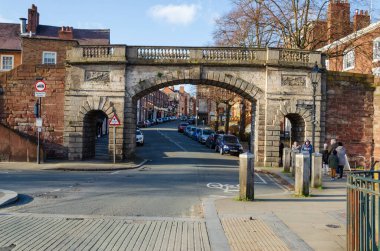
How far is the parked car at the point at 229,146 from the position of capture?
31531 millimetres

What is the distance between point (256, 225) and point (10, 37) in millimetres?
45897

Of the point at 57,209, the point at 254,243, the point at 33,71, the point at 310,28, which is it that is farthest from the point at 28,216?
the point at 310,28

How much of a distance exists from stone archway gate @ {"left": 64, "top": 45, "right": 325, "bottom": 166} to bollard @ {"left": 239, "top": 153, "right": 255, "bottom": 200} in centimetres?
1258

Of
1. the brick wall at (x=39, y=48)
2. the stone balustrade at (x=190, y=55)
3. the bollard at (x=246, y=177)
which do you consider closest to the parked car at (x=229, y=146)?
the stone balustrade at (x=190, y=55)

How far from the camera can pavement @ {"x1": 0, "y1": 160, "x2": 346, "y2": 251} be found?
6.65m

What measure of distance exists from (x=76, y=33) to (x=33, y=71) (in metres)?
26.2

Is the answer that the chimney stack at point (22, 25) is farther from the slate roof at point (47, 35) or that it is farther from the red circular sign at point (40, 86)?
the red circular sign at point (40, 86)

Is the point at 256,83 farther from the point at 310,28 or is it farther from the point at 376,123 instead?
the point at 310,28

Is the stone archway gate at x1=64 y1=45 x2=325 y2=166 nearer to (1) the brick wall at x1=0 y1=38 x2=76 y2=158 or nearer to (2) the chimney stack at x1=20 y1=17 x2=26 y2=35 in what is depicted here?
(1) the brick wall at x1=0 y1=38 x2=76 y2=158

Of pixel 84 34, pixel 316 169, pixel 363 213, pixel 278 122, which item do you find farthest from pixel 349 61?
pixel 363 213

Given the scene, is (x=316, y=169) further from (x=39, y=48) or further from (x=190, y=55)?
(x=39, y=48)

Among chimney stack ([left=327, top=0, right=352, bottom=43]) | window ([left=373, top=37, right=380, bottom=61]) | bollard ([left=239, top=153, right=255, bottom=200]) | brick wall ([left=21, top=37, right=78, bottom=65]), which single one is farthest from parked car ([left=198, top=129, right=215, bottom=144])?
bollard ([left=239, top=153, right=255, bottom=200])

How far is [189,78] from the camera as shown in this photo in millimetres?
23812

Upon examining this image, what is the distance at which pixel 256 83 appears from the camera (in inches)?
931
